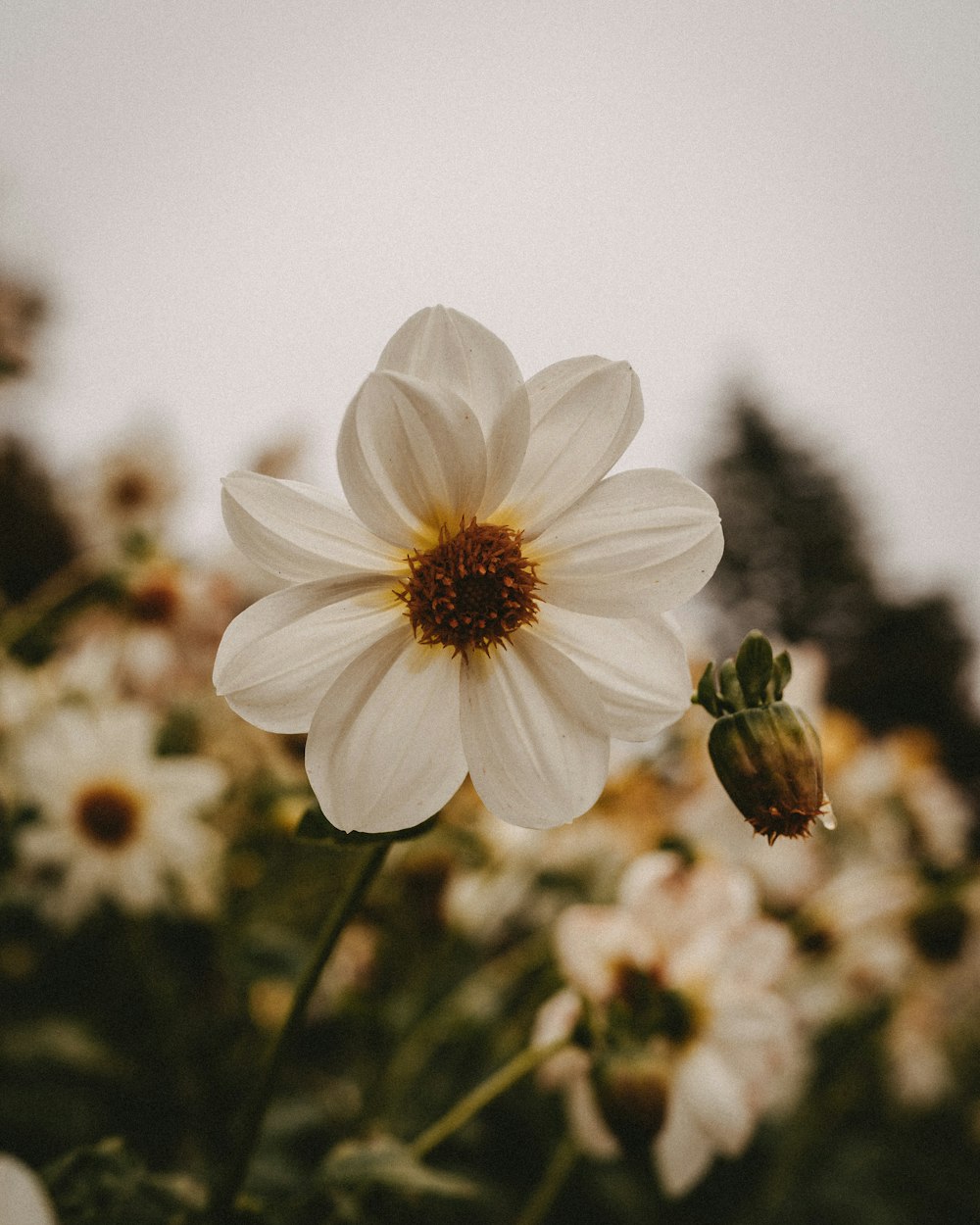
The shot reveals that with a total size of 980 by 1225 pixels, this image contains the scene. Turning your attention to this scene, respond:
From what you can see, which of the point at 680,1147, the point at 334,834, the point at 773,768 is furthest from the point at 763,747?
the point at 680,1147

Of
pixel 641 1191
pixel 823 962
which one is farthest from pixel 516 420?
pixel 641 1191

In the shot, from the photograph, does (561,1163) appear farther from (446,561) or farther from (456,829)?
(446,561)

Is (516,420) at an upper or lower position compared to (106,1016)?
→ upper

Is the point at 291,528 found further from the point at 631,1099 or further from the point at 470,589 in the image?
the point at 631,1099

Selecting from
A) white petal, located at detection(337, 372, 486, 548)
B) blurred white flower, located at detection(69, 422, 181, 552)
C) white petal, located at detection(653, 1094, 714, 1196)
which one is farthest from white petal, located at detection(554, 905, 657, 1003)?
blurred white flower, located at detection(69, 422, 181, 552)

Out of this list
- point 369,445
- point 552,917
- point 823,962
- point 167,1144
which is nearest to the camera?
point 369,445

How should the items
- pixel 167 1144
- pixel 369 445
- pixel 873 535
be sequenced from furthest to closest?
pixel 873 535 < pixel 167 1144 < pixel 369 445
